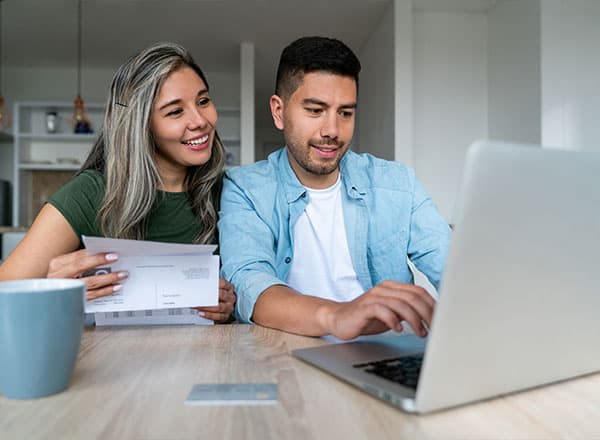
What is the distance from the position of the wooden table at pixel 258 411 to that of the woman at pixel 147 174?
52 cm

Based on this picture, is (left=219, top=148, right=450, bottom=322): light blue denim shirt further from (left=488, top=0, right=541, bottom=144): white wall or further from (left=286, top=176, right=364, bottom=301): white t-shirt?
(left=488, top=0, right=541, bottom=144): white wall

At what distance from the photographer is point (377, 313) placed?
2.26 ft

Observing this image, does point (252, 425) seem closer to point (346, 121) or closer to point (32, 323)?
point (32, 323)

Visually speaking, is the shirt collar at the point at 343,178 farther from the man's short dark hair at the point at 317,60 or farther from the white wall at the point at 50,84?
the white wall at the point at 50,84

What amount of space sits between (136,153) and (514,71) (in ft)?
10.6

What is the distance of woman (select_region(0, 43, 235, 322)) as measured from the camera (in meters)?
1.18

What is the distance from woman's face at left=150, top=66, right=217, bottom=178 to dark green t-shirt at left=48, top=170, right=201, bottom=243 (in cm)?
11

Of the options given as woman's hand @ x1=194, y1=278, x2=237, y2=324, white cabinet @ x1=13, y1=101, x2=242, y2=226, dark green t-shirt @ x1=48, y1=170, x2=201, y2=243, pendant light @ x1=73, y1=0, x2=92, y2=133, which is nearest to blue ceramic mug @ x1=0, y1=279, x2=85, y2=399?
woman's hand @ x1=194, y1=278, x2=237, y2=324

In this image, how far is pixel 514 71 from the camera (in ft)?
12.1

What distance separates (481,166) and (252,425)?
29cm

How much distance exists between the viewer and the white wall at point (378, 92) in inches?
162

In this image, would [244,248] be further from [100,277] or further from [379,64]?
[379,64]

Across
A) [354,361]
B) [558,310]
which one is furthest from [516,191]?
[354,361]

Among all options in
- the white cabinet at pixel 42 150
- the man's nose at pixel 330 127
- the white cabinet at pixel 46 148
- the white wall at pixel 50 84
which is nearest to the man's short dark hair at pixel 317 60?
the man's nose at pixel 330 127
